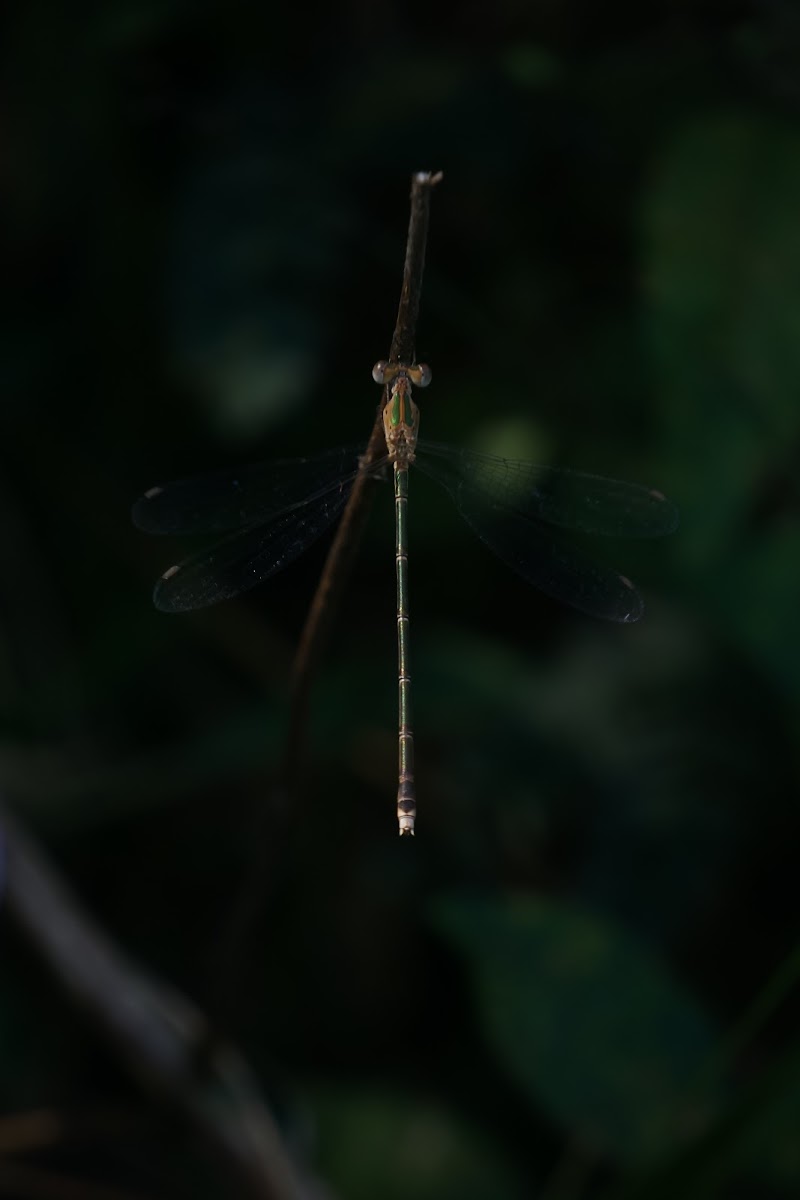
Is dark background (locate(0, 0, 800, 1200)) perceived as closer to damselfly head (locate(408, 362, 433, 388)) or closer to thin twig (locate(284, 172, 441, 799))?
damselfly head (locate(408, 362, 433, 388))

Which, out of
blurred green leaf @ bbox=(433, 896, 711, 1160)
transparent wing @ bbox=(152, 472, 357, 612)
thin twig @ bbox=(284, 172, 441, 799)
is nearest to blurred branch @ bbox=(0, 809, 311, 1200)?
blurred green leaf @ bbox=(433, 896, 711, 1160)

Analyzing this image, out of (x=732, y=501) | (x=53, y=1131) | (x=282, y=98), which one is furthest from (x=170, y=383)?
(x=53, y=1131)

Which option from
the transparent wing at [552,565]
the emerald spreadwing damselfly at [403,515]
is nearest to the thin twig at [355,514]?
the emerald spreadwing damselfly at [403,515]

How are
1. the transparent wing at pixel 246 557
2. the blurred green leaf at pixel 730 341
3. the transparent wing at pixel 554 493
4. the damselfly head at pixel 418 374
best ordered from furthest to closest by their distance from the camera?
the blurred green leaf at pixel 730 341 < the transparent wing at pixel 554 493 < the transparent wing at pixel 246 557 < the damselfly head at pixel 418 374

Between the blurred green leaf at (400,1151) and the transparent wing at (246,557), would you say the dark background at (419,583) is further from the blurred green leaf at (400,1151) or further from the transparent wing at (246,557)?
the transparent wing at (246,557)

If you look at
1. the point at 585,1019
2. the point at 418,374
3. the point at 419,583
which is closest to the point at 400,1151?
the point at 585,1019

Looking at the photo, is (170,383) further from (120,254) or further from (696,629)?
(696,629)

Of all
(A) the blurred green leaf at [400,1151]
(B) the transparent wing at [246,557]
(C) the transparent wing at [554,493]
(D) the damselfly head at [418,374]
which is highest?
(D) the damselfly head at [418,374]
